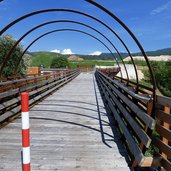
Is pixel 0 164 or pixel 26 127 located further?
pixel 0 164

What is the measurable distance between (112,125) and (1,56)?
30.7 m

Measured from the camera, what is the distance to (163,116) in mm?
3875

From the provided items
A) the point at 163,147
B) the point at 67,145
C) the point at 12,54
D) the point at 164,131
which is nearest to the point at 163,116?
the point at 164,131

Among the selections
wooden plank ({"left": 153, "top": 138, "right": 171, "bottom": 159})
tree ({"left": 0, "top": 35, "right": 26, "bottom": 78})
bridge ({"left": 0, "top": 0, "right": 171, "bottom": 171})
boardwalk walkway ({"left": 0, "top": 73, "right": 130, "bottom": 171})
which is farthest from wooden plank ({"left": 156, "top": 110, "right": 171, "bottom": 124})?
tree ({"left": 0, "top": 35, "right": 26, "bottom": 78})

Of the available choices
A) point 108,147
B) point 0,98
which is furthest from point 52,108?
point 108,147

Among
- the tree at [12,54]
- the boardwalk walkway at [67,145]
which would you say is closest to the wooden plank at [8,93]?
the boardwalk walkway at [67,145]

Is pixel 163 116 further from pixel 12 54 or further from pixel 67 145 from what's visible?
pixel 12 54

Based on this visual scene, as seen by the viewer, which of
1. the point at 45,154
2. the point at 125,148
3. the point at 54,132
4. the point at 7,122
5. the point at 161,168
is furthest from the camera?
the point at 7,122

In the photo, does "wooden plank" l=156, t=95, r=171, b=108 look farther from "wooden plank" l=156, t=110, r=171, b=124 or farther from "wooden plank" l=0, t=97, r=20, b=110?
"wooden plank" l=0, t=97, r=20, b=110

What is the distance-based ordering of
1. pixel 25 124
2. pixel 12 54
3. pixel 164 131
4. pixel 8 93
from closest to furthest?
1. pixel 25 124
2. pixel 164 131
3. pixel 8 93
4. pixel 12 54

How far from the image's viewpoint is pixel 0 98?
24.5 ft

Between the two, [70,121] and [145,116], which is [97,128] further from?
[145,116]

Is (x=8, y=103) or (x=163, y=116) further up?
(x=163, y=116)

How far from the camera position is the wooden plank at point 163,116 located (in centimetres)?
368
